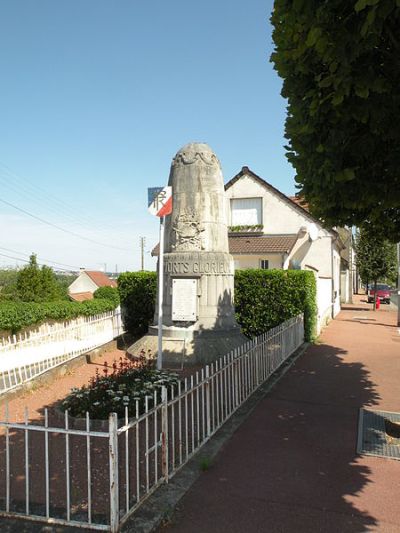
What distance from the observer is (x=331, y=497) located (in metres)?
4.20

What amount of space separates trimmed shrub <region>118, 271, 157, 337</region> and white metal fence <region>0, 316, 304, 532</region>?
8919 mm

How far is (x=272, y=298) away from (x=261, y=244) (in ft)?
26.4

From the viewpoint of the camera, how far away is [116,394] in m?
6.89

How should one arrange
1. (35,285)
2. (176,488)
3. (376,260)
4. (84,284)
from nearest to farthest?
(176,488) → (35,285) → (376,260) → (84,284)

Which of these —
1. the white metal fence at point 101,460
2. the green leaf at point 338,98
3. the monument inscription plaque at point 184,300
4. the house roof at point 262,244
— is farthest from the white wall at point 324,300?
the green leaf at point 338,98

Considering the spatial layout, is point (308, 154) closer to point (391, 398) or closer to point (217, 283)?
point (391, 398)

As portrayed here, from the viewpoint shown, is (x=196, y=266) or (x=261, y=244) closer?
(x=196, y=266)

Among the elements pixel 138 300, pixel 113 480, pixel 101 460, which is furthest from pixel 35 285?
pixel 113 480

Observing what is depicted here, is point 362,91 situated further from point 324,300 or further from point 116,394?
point 324,300

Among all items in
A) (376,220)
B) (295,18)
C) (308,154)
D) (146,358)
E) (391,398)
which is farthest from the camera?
(146,358)

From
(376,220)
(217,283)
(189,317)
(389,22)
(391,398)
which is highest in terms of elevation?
(389,22)

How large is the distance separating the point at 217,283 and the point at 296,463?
263 inches

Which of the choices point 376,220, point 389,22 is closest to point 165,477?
point 376,220

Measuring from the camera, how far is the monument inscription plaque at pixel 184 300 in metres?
11.1
